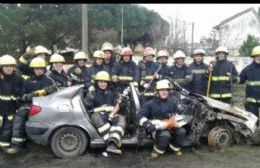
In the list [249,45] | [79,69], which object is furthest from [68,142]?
[249,45]

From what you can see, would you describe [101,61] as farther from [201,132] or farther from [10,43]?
[10,43]

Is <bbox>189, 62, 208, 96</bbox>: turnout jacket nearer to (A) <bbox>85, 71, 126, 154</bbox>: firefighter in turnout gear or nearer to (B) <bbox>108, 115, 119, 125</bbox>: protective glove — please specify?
(A) <bbox>85, 71, 126, 154</bbox>: firefighter in turnout gear

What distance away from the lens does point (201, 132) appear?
7863 millimetres

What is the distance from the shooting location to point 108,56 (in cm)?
970

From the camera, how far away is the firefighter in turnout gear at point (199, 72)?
9524 mm

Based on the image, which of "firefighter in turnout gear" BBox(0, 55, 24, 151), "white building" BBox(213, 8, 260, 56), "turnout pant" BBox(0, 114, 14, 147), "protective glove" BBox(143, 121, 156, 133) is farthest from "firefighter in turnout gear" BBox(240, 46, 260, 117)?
"white building" BBox(213, 8, 260, 56)

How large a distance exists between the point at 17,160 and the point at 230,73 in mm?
4729

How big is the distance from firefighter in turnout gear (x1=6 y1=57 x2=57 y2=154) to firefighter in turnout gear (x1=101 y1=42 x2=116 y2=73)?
1.74 m

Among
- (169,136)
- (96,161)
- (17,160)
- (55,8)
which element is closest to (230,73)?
(169,136)

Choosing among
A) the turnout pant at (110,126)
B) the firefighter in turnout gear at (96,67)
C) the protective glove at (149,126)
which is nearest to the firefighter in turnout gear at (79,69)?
the firefighter in turnout gear at (96,67)

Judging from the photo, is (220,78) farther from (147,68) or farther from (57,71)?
(57,71)

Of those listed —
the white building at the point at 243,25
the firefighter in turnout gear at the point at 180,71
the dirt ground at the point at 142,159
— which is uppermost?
the white building at the point at 243,25

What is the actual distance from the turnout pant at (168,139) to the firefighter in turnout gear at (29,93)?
2199 millimetres

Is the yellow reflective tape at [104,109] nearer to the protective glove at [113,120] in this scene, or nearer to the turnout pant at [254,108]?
the protective glove at [113,120]
